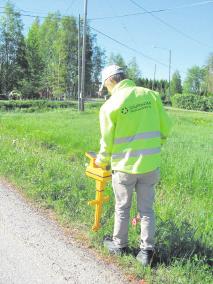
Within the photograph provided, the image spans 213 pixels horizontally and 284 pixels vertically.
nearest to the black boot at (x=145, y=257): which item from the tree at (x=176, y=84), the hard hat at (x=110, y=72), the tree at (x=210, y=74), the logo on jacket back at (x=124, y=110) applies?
the logo on jacket back at (x=124, y=110)

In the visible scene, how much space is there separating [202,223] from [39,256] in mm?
2021

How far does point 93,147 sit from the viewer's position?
10.4 m

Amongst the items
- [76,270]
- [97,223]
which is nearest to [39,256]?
[76,270]

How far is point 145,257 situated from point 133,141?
116 centimetres

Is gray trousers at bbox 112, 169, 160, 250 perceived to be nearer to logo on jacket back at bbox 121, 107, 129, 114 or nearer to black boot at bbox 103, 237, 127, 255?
black boot at bbox 103, 237, 127, 255

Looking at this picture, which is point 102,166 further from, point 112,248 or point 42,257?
point 42,257

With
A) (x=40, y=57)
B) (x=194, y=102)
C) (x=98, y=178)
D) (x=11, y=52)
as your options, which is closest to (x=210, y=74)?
(x=194, y=102)

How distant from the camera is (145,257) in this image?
3.85m

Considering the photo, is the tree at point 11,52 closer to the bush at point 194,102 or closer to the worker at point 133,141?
the bush at point 194,102

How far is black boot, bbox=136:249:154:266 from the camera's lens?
3.83 meters

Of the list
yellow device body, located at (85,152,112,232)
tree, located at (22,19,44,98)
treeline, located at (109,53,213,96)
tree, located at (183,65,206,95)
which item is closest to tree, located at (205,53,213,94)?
treeline, located at (109,53,213,96)

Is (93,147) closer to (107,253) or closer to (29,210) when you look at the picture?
(29,210)

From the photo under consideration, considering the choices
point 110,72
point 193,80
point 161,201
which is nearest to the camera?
point 110,72

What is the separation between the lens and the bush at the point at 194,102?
196 feet
